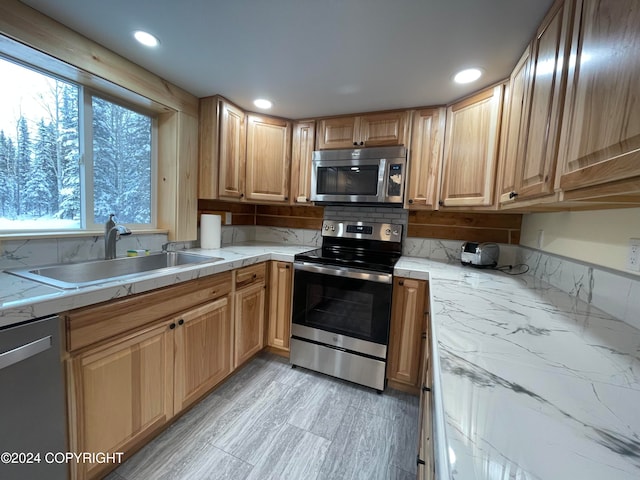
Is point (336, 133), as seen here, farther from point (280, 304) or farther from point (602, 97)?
point (602, 97)

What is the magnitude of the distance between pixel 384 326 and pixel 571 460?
1467mm

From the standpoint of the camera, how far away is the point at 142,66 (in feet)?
5.40

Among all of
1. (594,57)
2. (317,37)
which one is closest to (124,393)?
(317,37)

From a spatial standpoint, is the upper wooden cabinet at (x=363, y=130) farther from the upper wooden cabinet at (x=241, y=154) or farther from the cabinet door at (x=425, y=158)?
the upper wooden cabinet at (x=241, y=154)

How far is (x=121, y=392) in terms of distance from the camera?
1180 millimetres

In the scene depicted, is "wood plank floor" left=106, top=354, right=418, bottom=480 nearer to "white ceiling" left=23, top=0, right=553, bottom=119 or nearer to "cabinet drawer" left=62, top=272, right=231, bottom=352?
"cabinet drawer" left=62, top=272, right=231, bottom=352

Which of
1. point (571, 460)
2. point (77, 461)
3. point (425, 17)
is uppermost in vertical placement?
point (425, 17)

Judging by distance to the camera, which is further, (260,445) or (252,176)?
(252,176)

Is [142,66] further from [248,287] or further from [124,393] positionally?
[124,393]

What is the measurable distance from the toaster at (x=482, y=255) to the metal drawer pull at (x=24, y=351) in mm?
2301

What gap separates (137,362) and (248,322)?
84 cm

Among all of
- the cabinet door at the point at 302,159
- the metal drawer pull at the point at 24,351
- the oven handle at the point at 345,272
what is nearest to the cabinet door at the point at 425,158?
the oven handle at the point at 345,272

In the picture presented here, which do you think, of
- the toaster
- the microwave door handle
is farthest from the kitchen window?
the toaster

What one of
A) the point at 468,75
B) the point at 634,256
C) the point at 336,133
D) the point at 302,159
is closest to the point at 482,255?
the point at 634,256
